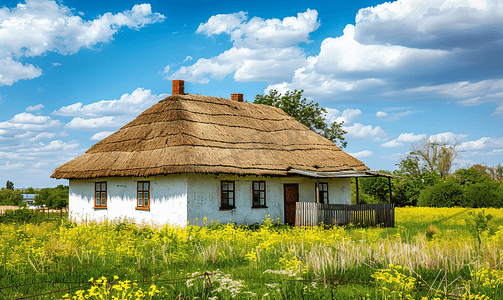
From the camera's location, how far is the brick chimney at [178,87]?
2177 cm

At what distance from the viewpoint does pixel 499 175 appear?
52.6m

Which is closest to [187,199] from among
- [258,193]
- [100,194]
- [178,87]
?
[258,193]

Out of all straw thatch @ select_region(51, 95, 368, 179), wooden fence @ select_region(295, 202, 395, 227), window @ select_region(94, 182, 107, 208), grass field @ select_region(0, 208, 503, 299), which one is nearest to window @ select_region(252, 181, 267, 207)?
straw thatch @ select_region(51, 95, 368, 179)

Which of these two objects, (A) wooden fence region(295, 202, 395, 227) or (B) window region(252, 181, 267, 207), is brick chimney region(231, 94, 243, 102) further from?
(A) wooden fence region(295, 202, 395, 227)

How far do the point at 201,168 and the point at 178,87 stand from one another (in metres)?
7.46

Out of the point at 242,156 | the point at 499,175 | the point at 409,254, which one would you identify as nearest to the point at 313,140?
the point at 242,156

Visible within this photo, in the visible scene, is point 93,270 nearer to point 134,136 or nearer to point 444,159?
point 134,136

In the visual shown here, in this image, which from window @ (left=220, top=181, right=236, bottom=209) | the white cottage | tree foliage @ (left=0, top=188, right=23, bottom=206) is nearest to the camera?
the white cottage

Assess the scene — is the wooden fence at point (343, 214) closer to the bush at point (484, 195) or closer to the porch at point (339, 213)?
the porch at point (339, 213)

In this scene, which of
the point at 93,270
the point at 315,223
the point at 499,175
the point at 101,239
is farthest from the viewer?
the point at 499,175

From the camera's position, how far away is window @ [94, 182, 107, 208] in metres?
19.5

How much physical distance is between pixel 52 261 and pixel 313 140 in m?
16.3

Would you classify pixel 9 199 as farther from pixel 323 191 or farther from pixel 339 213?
pixel 339 213

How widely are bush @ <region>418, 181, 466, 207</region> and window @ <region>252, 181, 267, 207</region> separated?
15.4m
